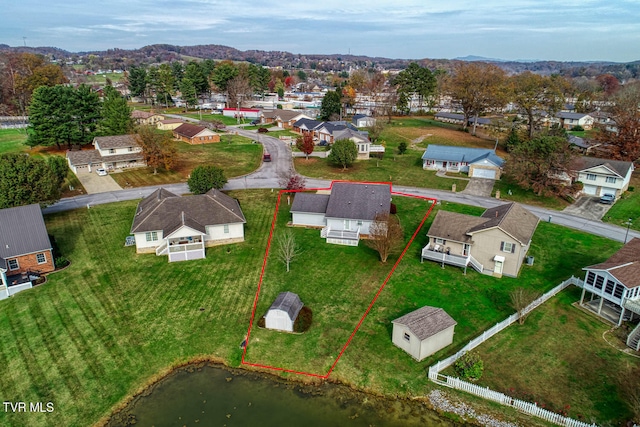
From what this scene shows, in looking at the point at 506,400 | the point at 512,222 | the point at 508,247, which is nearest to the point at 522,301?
the point at 508,247

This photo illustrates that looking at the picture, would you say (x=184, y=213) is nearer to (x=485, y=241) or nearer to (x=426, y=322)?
(x=426, y=322)

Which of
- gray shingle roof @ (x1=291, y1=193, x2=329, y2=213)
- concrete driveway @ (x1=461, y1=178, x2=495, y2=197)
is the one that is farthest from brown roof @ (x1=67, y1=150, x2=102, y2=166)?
concrete driveway @ (x1=461, y1=178, x2=495, y2=197)

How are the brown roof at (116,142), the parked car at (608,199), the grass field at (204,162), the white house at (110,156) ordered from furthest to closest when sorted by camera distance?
the brown roof at (116,142), the white house at (110,156), the grass field at (204,162), the parked car at (608,199)

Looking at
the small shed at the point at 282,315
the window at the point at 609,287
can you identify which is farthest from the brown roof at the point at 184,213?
the window at the point at 609,287

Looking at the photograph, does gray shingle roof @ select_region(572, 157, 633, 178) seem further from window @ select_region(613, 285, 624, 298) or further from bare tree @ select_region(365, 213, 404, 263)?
bare tree @ select_region(365, 213, 404, 263)

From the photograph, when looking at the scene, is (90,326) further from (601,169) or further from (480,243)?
→ (601,169)

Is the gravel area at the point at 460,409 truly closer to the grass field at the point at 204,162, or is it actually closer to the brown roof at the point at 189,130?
the grass field at the point at 204,162
